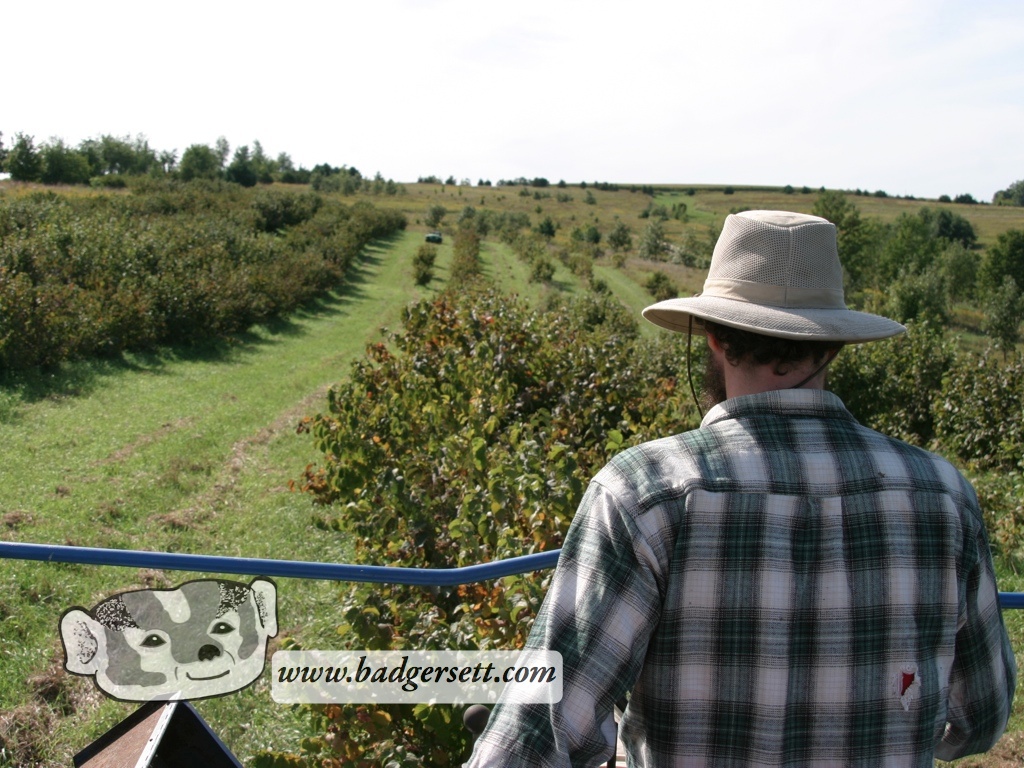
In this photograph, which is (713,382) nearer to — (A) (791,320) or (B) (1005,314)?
(A) (791,320)

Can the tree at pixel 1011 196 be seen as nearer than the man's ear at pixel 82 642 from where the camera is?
No

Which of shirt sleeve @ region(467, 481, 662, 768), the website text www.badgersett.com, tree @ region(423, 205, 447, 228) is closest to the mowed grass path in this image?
the website text www.badgersett.com

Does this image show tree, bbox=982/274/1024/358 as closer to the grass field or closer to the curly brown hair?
the grass field

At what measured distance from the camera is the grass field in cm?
430

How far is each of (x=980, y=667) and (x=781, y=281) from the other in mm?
750

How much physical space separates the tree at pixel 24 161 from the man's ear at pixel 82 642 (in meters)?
61.9

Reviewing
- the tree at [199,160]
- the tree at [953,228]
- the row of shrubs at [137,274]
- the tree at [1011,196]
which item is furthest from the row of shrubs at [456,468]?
the tree at [1011,196]

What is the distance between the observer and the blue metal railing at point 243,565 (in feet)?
6.21

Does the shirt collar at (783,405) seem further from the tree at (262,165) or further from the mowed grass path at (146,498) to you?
the tree at (262,165)

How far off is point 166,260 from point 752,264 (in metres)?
22.3

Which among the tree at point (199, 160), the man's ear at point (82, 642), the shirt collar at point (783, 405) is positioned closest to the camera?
the shirt collar at point (783, 405)

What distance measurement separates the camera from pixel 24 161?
55656 mm

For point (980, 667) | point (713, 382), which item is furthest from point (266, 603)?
point (980, 667)

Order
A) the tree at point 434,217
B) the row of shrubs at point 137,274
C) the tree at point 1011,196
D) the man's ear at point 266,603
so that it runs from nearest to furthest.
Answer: the man's ear at point 266,603
the row of shrubs at point 137,274
the tree at point 434,217
the tree at point 1011,196
